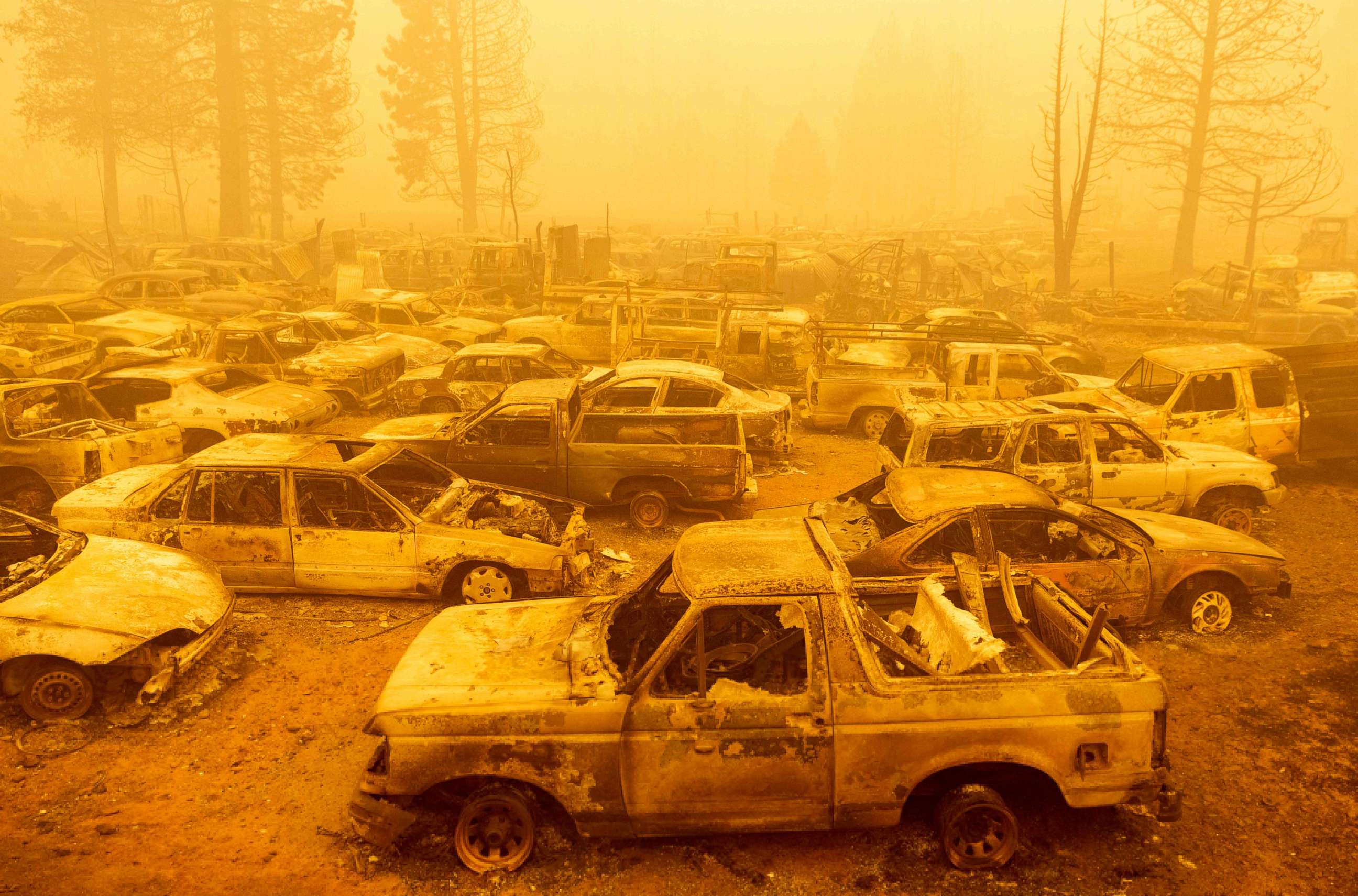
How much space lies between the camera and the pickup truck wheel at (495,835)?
4746 millimetres

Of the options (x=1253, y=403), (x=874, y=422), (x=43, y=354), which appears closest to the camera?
(x=1253, y=403)

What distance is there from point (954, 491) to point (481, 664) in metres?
3.98

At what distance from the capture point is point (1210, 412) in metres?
10.8

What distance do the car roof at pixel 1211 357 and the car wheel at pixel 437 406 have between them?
32.4 feet

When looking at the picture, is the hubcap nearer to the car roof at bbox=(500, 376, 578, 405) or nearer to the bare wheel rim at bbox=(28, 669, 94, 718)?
the bare wheel rim at bbox=(28, 669, 94, 718)

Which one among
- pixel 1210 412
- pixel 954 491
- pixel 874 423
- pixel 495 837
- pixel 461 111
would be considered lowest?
pixel 495 837

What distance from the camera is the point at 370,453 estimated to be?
840 centimetres

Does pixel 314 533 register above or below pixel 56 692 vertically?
above

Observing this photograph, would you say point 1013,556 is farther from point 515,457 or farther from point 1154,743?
point 515,457

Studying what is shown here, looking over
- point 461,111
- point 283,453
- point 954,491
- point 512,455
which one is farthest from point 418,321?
point 461,111

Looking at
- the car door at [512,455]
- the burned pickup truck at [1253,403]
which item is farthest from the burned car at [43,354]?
the burned pickup truck at [1253,403]

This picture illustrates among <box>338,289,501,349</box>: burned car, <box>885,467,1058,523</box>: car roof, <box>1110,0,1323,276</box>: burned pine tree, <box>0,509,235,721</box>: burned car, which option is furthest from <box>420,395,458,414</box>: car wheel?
<box>1110,0,1323,276</box>: burned pine tree

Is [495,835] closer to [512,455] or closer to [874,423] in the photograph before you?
[512,455]

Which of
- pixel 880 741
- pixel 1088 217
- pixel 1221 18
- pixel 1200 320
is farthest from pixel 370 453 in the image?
pixel 1088 217
